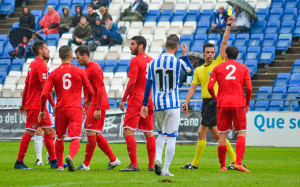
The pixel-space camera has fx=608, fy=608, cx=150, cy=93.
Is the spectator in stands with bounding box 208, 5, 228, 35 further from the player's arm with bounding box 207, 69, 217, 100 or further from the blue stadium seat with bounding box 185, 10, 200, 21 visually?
the player's arm with bounding box 207, 69, 217, 100

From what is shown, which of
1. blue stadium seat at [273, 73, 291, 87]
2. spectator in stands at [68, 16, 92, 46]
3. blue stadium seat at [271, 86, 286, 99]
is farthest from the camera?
spectator in stands at [68, 16, 92, 46]

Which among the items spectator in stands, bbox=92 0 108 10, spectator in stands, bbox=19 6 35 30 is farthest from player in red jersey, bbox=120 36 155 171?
spectator in stands, bbox=92 0 108 10

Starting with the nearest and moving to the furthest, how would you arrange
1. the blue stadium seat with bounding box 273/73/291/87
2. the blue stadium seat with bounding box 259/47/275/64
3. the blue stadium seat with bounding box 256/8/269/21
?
the blue stadium seat with bounding box 273/73/291/87 → the blue stadium seat with bounding box 259/47/275/64 → the blue stadium seat with bounding box 256/8/269/21

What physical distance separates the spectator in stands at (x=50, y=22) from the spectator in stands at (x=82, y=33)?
180 cm

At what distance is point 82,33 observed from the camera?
83.9ft

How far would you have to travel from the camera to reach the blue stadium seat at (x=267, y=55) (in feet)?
72.7

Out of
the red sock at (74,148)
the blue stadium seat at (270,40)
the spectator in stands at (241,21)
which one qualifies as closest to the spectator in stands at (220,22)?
the spectator in stands at (241,21)

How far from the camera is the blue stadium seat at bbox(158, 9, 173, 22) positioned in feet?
86.2

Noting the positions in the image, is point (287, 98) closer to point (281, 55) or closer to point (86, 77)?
point (281, 55)

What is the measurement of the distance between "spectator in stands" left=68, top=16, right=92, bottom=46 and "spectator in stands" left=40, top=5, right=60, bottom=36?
5.89 ft

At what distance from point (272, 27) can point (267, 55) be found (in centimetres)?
167

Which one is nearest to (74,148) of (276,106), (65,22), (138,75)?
(138,75)

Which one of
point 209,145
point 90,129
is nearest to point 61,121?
point 90,129

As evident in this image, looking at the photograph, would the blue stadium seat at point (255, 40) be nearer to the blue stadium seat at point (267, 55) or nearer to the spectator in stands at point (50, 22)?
the blue stadium seat at point (267, 55)
